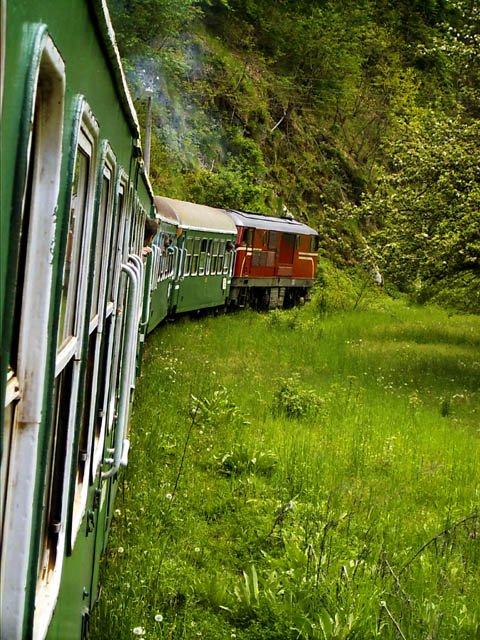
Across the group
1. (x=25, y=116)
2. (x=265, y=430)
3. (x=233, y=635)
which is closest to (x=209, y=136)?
(x=265, y=430)

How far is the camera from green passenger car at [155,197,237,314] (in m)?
17.5

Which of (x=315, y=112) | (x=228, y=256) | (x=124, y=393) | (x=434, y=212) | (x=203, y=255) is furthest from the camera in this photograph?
(x=315, y=112)

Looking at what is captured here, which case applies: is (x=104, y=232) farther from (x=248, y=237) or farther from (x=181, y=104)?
(x=181, y=104)

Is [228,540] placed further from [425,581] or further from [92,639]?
[92,639]

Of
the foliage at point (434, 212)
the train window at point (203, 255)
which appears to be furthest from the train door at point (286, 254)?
the foliage at point (434, 212)

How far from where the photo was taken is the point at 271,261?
24.8m

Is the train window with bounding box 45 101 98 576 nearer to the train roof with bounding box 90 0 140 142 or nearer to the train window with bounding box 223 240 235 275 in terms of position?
the train roof with bounding box 90 0 140 142

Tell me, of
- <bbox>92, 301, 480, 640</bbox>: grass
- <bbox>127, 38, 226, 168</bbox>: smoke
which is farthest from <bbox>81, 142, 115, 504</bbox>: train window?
<bbox>127, 38, 226, 168</bbox>: smoke

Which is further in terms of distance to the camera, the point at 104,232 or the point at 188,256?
the point at 188,256

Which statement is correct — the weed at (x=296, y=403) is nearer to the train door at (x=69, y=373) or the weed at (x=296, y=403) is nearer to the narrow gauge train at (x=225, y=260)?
the narrow gauge train at (x=225, y=260)

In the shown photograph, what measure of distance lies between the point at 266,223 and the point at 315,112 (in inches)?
546

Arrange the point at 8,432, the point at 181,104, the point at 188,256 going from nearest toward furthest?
the point at 8,432
the point at 188,256
the point at 181,104

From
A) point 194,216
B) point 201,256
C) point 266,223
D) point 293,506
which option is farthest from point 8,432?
point 266,223

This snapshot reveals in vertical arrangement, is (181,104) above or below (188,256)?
above
